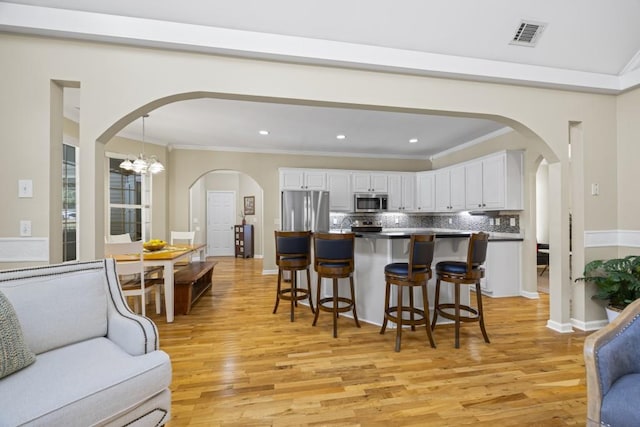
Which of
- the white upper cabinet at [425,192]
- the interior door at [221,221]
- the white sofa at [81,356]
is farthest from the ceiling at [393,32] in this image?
the interior door at [221,221]

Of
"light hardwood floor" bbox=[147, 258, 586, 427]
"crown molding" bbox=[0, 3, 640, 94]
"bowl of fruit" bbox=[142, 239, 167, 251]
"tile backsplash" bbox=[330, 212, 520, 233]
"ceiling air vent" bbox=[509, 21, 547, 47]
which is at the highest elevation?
"ceiling air vent" bbox=[509, 21, 547, 47]

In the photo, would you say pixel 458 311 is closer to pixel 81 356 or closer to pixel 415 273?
pixel 415 273

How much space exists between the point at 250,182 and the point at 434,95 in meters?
7.15

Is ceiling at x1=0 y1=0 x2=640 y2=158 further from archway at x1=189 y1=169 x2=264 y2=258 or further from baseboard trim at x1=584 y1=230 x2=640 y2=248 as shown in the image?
archway at x1=189 y1=169 x2=264 y2=258

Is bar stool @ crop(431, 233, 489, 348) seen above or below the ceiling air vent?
below

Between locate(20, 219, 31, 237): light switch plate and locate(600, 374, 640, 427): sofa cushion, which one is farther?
locate(20, 219, 31, 237): light switch plate

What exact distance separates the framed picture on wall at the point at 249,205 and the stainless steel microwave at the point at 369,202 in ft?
13.0

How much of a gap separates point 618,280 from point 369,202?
399 centimetres

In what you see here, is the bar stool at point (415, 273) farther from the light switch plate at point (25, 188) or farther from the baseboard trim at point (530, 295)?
the light switch plate at point (25, 188)

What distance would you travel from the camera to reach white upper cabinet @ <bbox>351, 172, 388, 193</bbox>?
6266 millimetres

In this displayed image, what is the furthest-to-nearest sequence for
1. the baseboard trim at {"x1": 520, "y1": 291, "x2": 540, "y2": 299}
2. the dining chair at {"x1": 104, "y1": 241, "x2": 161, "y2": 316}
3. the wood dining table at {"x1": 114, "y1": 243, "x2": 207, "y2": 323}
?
the baseboard trim at {"x1": 520, "y1": 291, "x2": 540, "y2": 299} → the wood dining table at {"x1": 114, "y1": 243, "x2": 207, "y2": 323} → the dining chair at {"x1": 104, "y1": 241, "x2": 161, "y2": 316}

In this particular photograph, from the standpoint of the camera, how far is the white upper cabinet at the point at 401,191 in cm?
645

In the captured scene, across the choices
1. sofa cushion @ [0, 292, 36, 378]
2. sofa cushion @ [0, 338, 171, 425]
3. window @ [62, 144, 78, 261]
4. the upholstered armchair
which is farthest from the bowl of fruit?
the upholstered armchair

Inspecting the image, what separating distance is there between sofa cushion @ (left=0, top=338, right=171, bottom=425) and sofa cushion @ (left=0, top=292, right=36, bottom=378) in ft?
0.11
